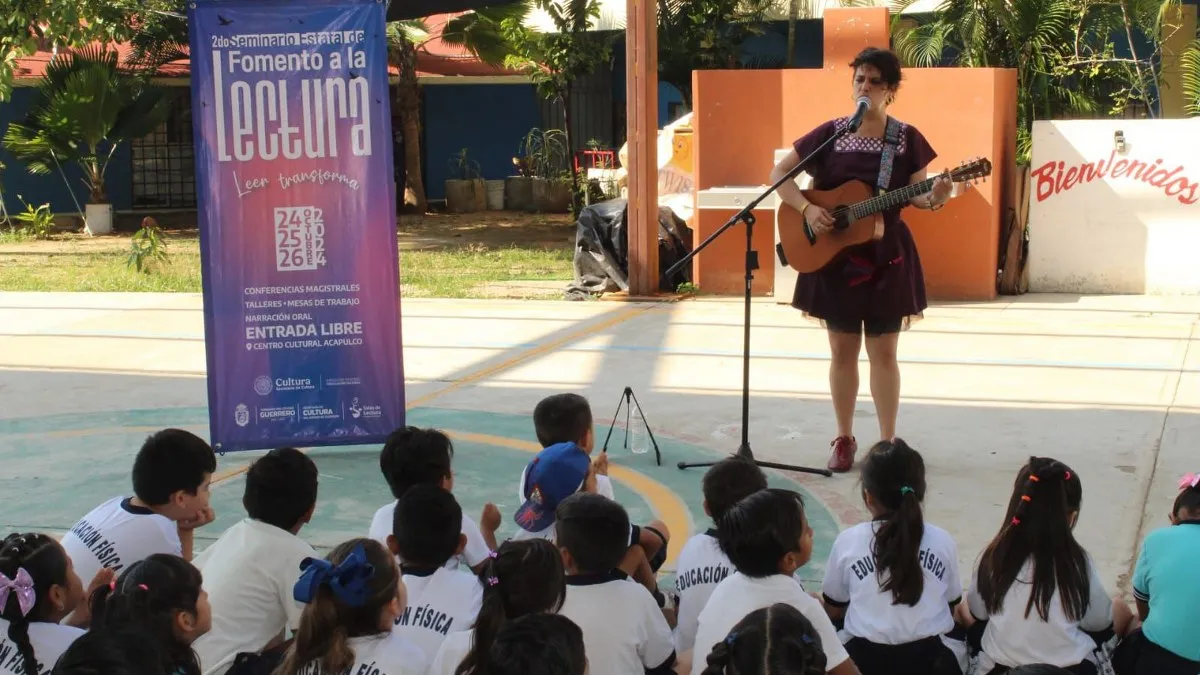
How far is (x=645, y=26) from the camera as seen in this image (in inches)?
463

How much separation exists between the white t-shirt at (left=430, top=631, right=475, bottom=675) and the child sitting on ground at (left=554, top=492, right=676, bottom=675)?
30 cm

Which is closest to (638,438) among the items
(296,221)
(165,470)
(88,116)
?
(296,221)

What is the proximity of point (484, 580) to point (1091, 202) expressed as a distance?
9.47 metres

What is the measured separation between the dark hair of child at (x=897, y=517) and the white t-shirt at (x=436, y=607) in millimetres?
1078

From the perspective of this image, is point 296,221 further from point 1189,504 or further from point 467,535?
point 1189,504

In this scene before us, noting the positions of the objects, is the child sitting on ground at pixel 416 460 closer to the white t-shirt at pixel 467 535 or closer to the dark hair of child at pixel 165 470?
the white t-shirt at pixel 467 535

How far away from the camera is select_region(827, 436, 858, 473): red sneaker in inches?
252

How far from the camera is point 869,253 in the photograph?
242 inches

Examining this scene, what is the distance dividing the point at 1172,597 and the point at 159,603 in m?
2.48

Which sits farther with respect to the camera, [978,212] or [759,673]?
[978,212]

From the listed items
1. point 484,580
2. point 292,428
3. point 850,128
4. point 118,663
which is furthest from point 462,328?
point 118,663

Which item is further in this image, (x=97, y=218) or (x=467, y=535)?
(x=97, y=218)

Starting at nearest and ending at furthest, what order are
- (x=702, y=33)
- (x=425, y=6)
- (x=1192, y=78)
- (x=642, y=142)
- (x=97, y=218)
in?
(x=425, y=6)
(x=642, y=142)
(x=1192, y=78)
(x=702, y=33)
(x=97, y=218)

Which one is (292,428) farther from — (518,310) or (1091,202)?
(1091,202)
